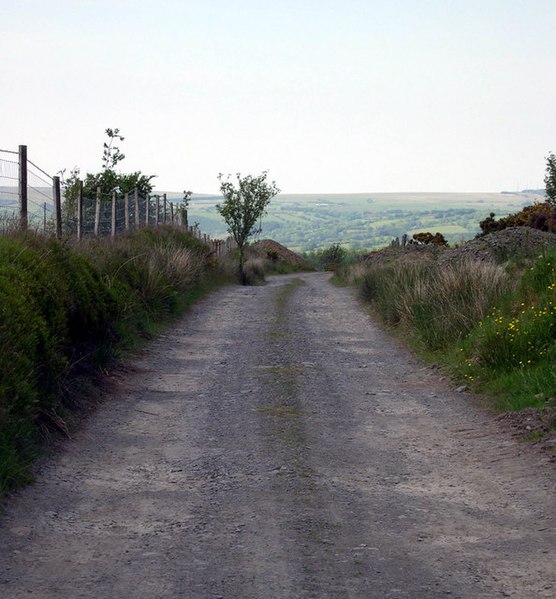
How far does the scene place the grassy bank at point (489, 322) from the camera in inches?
392

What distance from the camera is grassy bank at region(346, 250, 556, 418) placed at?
9.95 metres

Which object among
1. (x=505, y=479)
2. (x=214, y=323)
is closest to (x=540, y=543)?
(x=505, y=479)

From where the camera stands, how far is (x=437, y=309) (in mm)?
14859

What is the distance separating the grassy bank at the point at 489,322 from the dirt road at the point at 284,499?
0.54 metres

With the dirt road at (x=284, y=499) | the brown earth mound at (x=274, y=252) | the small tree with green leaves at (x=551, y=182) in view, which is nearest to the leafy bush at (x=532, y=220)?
the small tree with green leaves at (x=551, y=182)

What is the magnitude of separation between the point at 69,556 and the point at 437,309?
1058cm

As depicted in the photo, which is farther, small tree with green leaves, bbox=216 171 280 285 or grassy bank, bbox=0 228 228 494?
small tree with green leaves, bbox=216 171 280 285

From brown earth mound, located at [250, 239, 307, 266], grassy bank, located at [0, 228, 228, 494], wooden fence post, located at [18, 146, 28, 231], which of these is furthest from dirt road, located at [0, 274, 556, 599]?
brown earth mound, located at [250, 239, 307, 266]

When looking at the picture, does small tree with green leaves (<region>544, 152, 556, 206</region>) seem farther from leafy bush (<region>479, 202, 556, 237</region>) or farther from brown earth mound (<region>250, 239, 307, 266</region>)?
brown earth mound (<region>250, 239, 307, 266</region>)

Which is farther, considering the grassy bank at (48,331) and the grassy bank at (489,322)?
the grassy bank at (489,322)

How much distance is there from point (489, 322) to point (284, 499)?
670 centimetres

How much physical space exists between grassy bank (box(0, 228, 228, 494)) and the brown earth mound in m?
48.8

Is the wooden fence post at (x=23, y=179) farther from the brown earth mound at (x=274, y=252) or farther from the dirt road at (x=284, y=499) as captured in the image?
the brown earth mound at (x=274, y=252)

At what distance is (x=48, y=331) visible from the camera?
8750mm
